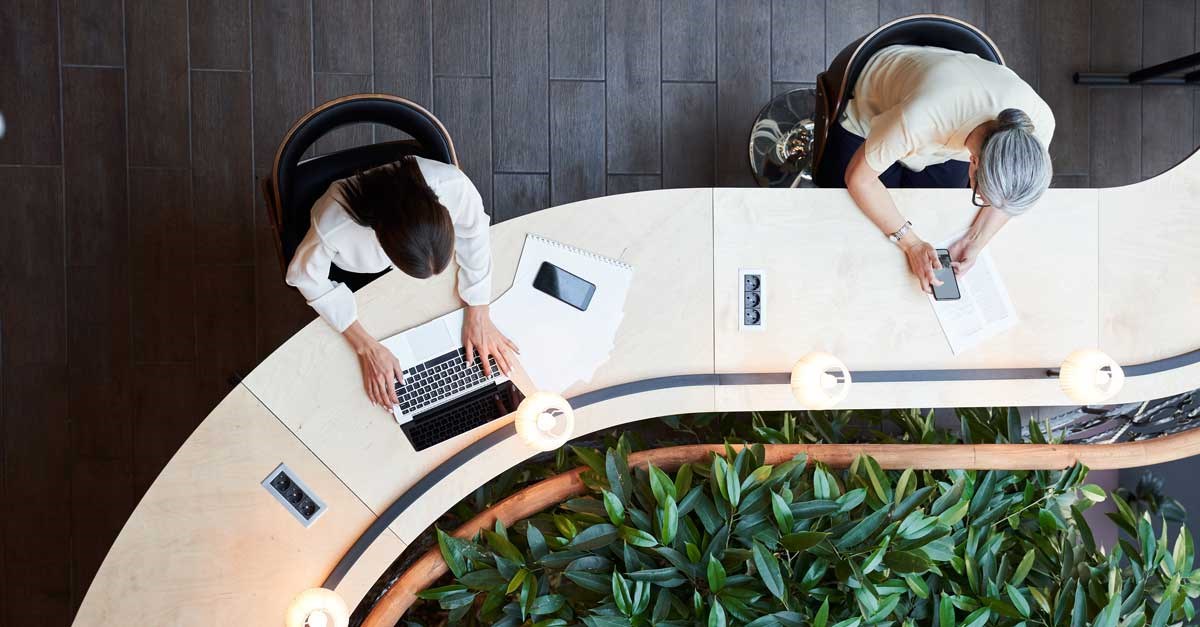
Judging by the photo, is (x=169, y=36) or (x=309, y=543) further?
(x=169, y=36)

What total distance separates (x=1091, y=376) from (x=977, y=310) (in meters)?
0.35

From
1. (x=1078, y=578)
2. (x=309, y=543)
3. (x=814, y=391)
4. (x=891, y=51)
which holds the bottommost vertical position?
(x=1078, y=578)

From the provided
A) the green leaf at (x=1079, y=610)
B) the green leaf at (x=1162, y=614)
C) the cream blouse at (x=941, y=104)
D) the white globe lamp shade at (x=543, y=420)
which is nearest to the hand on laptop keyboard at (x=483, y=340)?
the white globe lamp shade at (x=543, y=420)

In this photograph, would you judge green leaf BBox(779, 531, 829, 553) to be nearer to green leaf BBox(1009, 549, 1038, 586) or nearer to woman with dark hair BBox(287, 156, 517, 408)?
green leaf BBox(1009, 549, 1038, 586)

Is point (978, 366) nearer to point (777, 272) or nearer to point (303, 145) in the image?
point (777, 272)

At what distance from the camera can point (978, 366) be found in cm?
226

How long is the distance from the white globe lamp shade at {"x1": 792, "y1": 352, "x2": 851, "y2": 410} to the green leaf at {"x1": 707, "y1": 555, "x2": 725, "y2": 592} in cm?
50

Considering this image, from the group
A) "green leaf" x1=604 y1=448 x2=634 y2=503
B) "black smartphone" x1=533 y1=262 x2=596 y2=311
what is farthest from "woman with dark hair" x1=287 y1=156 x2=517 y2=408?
"green leaf" x1=604 y1=448 x2=634 y2=503

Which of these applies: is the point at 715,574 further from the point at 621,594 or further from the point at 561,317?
the point at 561,317

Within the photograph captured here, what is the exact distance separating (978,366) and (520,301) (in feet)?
4.43

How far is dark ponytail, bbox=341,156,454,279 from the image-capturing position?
1.70 metres

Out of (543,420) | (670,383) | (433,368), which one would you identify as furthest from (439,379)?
(670,383)

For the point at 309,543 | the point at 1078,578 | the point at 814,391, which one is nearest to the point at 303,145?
the point at 309,543

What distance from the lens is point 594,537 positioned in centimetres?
209
